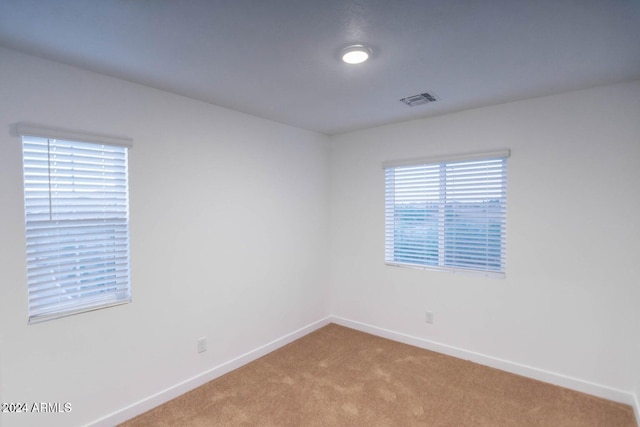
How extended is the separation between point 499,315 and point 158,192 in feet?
10.3

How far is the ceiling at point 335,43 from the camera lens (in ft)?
4.78

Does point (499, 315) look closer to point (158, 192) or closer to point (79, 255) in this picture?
point (158, 192)

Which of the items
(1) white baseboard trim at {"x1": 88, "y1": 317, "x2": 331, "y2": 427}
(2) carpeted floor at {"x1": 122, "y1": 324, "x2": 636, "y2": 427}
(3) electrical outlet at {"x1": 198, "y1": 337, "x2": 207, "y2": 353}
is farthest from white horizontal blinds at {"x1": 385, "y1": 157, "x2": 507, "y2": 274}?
(3) electrical outlet at {"x1": 198, "y1": 337, "x2": 207, "y2": 353}

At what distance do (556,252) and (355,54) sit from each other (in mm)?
2322

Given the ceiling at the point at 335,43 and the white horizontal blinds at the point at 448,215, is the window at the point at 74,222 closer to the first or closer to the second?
the ceiling at the point at 335,43

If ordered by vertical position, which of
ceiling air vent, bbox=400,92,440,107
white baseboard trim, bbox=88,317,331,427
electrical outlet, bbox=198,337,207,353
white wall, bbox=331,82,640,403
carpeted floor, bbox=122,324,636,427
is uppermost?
ceiling air vent, bbox=400,92,440,107

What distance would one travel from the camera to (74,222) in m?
2.08

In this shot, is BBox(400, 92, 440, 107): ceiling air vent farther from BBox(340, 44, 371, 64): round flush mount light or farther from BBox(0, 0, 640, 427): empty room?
BBox(340, 44, 371, 64): round flush mount light

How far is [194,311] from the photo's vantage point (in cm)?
272

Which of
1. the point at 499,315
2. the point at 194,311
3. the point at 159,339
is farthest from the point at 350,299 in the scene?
the point at 159,339

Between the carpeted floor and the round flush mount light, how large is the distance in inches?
95.4

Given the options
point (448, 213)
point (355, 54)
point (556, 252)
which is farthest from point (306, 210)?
point (556, 252)

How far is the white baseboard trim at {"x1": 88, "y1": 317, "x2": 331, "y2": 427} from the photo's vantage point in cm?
222

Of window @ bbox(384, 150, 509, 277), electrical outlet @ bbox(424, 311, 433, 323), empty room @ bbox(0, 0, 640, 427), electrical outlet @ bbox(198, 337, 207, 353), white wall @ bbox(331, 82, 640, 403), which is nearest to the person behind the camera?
empty room @ bbox(0, 0, 640, 427)
